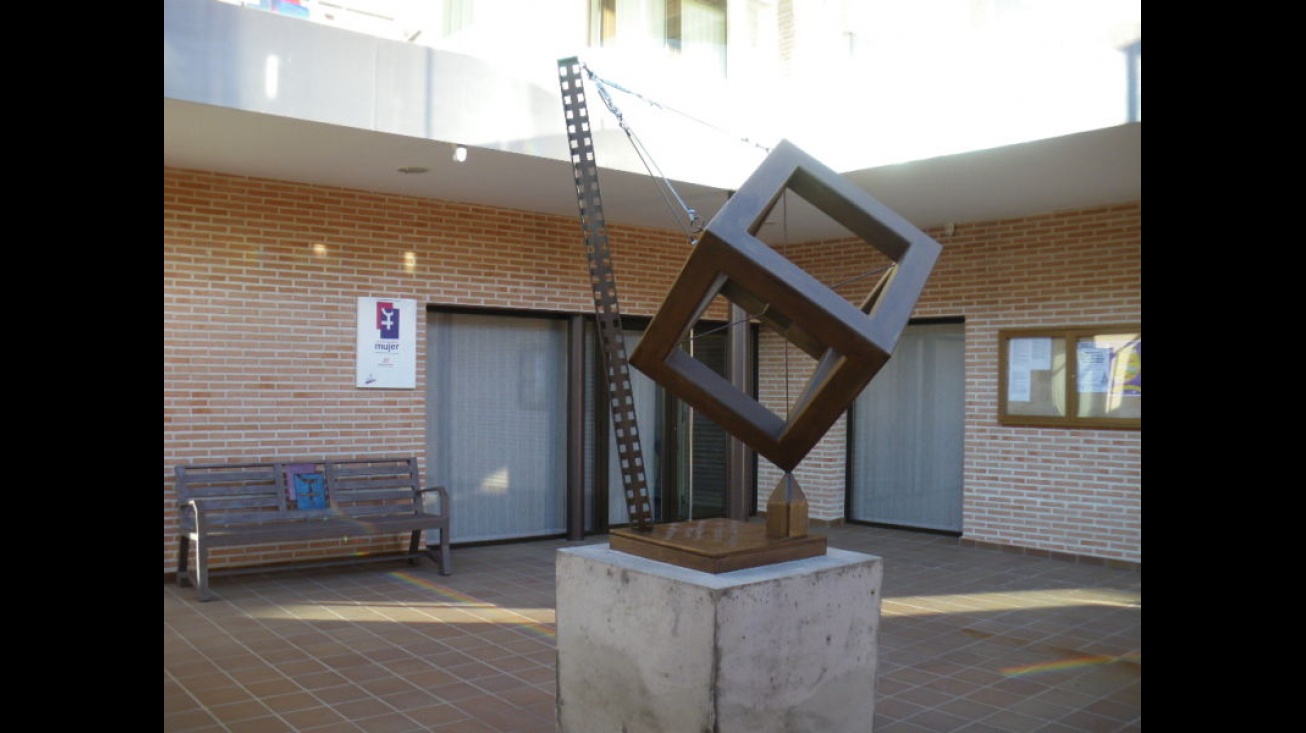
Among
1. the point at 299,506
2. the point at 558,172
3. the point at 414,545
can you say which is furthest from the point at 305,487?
the point at 558,172

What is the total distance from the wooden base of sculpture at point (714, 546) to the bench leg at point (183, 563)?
4.57 metres

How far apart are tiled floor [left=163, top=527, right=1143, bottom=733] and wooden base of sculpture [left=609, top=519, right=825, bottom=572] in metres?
1.17

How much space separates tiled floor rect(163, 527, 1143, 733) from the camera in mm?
4828

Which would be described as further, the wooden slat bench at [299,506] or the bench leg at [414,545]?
the bench leg at [414,545]

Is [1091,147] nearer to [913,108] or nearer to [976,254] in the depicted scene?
[913,108]

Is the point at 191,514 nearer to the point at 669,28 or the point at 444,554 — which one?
the point at 444,554

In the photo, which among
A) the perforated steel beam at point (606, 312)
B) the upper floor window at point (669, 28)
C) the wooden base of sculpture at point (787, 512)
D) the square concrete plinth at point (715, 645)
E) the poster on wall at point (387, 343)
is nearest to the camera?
the square concrete plinth at point (715, 645)

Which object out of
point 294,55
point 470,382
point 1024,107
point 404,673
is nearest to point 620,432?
point 404,673

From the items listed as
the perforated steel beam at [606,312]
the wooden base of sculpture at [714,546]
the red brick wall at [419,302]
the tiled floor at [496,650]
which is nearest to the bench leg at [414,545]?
the tiled floor at [496,650]

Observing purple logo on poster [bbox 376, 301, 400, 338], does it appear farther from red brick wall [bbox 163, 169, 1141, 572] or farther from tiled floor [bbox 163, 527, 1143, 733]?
tiled floor [bbox 163, 527, 1143, 733]

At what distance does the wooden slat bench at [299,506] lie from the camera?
7344 mm

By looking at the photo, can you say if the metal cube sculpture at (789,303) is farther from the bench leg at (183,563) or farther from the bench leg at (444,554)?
the bench leg at (183,563)

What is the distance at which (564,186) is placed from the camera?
27.2ft

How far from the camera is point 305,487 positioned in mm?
8148
